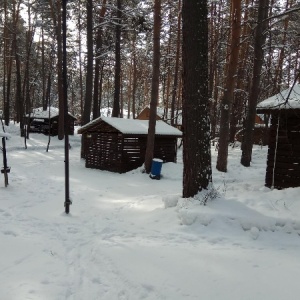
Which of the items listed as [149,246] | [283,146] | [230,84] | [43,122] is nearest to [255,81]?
[230,84]

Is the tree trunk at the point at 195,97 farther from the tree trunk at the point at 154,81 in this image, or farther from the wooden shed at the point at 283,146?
the tree trunk at the point at 154,81

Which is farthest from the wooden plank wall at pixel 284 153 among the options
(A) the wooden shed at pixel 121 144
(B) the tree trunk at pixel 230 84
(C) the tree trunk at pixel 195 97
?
(A) the wooden shed at pixel 121 144

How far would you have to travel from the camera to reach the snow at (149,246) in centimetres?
395

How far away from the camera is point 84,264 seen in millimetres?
4707

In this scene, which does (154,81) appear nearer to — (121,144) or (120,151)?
(121,144)

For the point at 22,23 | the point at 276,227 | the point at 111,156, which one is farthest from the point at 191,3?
the point at 22,23

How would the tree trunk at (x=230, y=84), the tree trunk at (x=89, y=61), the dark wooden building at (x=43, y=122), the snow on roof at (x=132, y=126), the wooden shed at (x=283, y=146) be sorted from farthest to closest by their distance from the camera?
the dark wooden building at (x=43, y=122), the tree trunk at (x=89, y=61), the snow on roof at (x=132, y=126), the tree trunk at (x=230, y=84), the wooden shed at (x=283, y=146)

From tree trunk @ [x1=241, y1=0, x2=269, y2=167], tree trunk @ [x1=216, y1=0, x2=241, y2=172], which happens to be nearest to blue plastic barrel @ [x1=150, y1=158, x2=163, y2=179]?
tree trunk @ [x1=216, y1=0, x2=241, y2=172]

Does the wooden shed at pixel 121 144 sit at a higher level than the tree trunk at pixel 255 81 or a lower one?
lower

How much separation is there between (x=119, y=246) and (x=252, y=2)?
18637 mm

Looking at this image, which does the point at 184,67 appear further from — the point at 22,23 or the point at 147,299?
the point at 22,23

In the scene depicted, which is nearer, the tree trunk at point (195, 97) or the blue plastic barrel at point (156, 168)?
the tree trunk at point (195, 97)

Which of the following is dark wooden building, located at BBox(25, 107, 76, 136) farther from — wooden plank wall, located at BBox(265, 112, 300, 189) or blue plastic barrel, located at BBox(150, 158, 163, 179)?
wooden plank wall, located at BBox(265, 112, 300, 189)

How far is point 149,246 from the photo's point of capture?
17.4 feet
